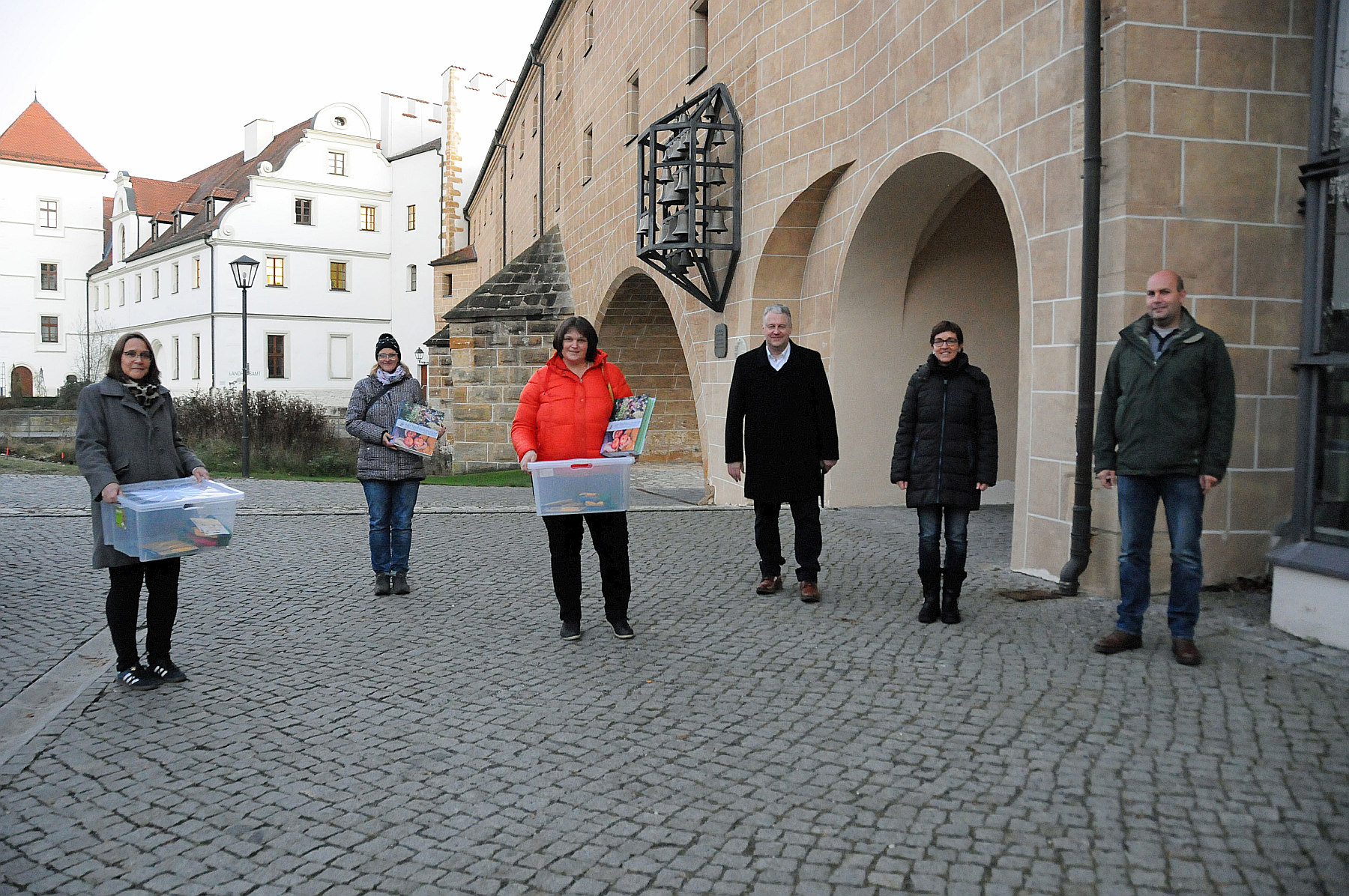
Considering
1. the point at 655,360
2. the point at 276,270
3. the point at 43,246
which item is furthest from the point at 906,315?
the point at 43,246

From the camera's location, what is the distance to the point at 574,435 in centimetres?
541

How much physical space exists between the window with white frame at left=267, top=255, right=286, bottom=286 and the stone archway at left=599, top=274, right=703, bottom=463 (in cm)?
2888

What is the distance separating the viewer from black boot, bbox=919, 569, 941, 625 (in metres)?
5.71

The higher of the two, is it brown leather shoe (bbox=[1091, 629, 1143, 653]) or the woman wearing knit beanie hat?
the woman wearing knit beanie hat

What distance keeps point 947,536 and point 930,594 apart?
0.33 metres

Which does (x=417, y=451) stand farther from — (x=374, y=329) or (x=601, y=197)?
(x=374, y=329)

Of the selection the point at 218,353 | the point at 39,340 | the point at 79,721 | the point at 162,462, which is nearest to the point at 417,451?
the point at 162,462

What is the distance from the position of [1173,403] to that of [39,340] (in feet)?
188

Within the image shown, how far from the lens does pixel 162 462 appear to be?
485cm

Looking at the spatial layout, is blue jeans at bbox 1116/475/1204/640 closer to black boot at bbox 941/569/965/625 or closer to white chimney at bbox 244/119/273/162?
black boot at bbox 941/569/965/625

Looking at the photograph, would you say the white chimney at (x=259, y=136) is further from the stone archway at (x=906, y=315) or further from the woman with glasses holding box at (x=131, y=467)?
the woman with glasses holding box at (x=131, y=467)

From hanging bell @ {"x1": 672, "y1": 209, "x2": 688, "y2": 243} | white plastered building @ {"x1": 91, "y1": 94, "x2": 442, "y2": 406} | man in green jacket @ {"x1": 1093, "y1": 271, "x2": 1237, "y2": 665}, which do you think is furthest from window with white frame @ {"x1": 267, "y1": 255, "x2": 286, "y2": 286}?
man in green jacket @ {"x1": 1093, "y1": 271, "x2": 1237, "y2": 665}

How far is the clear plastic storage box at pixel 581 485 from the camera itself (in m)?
5.22

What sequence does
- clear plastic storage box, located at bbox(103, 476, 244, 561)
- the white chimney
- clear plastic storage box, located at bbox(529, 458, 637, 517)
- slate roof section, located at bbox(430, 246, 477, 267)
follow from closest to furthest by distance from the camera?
clear plastic storage box, located at bbox(103, 476, 244, 561), clear plastic storage box, located at bbox(529, 458, 637, 517), slate roof section, located at bbox(430, 246, 477, 267), the white chimney
